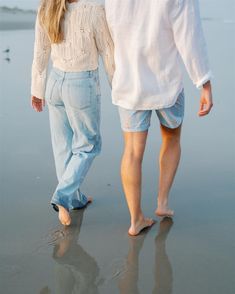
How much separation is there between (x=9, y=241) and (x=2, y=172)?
2.83ft

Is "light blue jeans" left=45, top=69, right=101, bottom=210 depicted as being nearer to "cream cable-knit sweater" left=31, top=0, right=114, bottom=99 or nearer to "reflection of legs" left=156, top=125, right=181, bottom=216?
"cream cable-knit sweater" left=31, top=0, right=114, bottom=99

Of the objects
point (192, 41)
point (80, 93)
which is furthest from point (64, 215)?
point (192, 41)

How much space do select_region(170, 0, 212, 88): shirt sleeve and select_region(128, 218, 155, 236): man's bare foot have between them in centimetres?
78

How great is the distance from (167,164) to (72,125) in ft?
1.82

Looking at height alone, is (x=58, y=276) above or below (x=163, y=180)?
A: below

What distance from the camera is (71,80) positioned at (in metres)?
2.68

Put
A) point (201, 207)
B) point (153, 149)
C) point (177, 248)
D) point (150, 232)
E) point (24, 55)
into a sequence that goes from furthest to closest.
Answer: point (24, 55), point (153, 149), point (201, 207), point (150, 232), point (177, 248)

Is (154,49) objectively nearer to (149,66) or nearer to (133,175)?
(149,66)

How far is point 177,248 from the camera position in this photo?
2590 mm

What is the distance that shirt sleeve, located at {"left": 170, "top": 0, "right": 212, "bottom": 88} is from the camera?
2.33m

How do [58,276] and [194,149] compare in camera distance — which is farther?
[194,149]

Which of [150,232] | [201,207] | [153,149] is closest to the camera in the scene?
[150,232]

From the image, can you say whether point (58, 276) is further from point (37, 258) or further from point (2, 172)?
point (2, 172)

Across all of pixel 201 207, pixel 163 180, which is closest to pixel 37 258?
pixel 163 180
